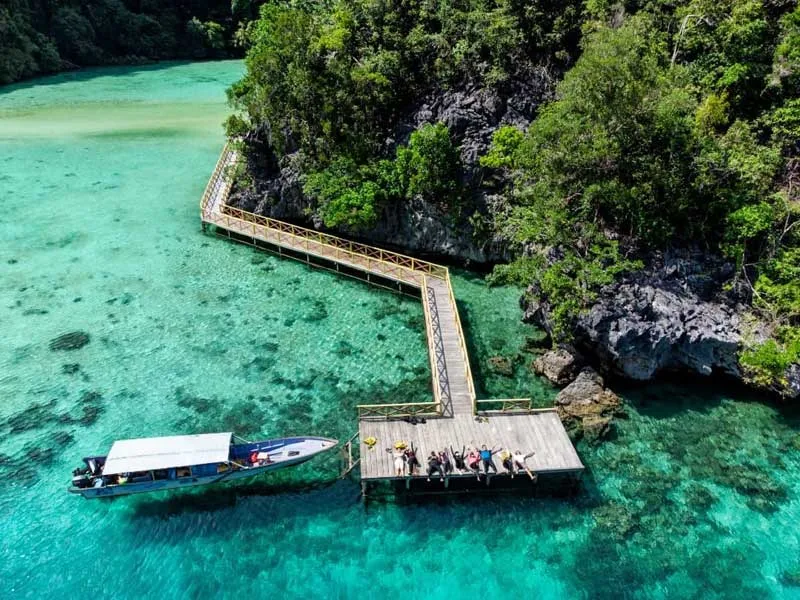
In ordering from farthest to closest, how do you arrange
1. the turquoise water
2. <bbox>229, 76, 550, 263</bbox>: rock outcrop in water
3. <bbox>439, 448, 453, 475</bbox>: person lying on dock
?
1. <bbox>229, 76, 550, 263</bbox>: rock outcrop in water
2. <bbox>439, 448, 453, 475</bbox>: person lying on dock
3. the turquoise water

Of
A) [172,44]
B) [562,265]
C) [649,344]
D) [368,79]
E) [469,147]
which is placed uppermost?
[368,79]

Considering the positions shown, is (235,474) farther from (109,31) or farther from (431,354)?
(109,31)

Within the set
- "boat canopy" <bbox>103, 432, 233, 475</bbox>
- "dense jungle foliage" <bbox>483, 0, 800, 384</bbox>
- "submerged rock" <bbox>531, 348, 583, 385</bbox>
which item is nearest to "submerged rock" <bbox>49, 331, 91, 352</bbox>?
"boat canopy" <bbox>103, 432, 233, 475</bbox>

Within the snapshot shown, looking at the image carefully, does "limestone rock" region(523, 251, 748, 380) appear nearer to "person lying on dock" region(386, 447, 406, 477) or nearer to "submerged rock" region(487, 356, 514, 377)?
"submerged rock" region(487, 356, 514, 377)

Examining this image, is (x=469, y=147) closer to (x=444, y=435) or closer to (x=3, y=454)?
(x=444, y=435)

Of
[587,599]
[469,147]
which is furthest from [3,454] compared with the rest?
[469,147]

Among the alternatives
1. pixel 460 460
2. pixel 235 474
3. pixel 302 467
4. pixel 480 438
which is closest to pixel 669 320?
pixel 480 438

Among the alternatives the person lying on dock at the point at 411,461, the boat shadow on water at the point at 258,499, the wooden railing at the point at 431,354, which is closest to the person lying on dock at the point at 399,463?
the person lying on dock at the point at 411,461
